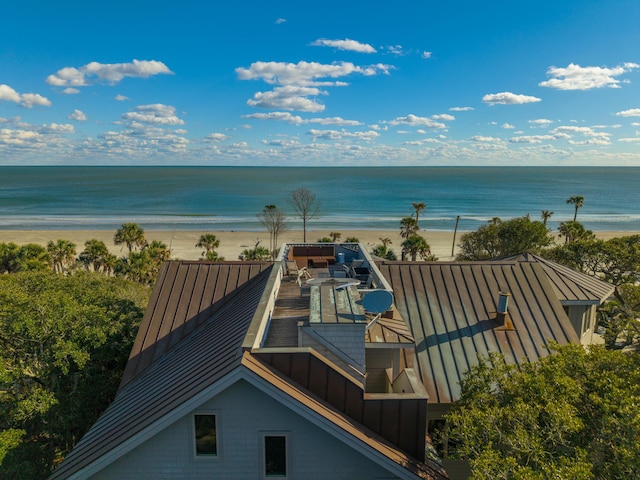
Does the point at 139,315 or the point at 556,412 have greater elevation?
the point at 556,412

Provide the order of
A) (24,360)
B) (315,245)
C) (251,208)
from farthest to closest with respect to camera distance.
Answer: (251,208) → (315,245) → (24,360)

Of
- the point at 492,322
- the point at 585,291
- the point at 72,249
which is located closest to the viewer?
the point at 492,322

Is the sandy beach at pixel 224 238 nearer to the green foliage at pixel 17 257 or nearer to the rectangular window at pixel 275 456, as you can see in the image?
the green foliage at pixel 17 257

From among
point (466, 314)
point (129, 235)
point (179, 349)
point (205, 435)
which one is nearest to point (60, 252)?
point (129, 235)

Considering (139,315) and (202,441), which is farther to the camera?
(139,315)

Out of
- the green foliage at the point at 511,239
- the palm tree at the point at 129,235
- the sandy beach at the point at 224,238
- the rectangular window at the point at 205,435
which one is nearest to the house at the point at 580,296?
the rectangular window at the point at 205,435

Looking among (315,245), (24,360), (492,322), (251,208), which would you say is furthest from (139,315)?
(251,208)

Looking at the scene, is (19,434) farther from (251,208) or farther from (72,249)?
(251,208)
